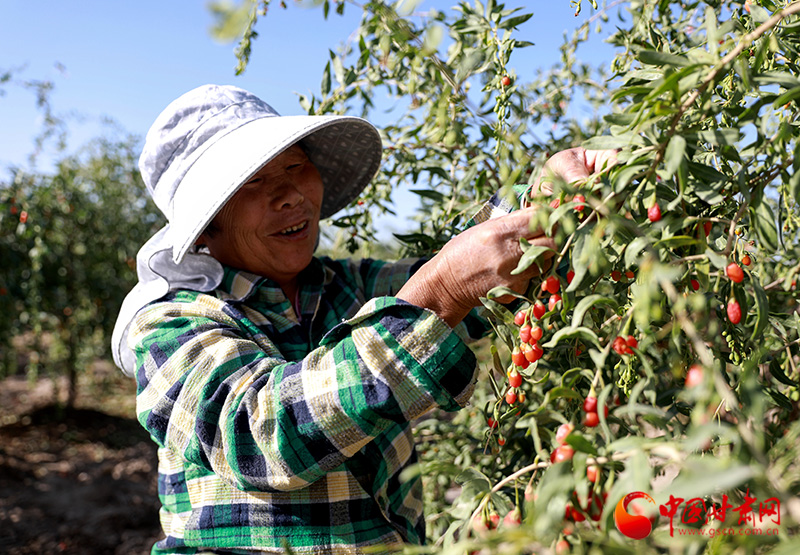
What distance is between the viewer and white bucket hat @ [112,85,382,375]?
1.36 m

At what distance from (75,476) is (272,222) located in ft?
15.7

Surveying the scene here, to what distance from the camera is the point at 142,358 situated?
1.34 m

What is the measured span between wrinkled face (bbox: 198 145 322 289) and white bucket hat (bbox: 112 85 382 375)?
0.26 ft

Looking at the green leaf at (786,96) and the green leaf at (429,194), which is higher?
the green leaf at (429,194)

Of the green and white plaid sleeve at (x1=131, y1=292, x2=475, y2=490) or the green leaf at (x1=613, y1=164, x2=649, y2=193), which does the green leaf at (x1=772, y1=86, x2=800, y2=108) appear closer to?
the green leaf at (x1=613, y1=164, x2=649, y2=193)

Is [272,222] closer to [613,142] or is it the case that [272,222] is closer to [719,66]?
Answer: [613,142]

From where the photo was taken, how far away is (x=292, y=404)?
1051 mm

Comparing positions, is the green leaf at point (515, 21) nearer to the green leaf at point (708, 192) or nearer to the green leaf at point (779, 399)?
the green leaf at point (708, 192)

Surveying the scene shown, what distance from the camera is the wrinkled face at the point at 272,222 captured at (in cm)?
151

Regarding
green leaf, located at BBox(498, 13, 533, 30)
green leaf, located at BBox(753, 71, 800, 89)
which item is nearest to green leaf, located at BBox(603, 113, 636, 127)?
green leaf, located at BBox(753, 71, 800, 89)

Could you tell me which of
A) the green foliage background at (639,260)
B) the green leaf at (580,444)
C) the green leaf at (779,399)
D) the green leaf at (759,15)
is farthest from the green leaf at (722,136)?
the green leaf at (779,399)

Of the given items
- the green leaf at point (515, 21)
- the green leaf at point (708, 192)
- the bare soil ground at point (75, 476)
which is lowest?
the bare soil ground at point (75, 476)

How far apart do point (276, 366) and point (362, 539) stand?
17.9 inches

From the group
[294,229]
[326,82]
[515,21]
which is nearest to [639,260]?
[515,21]
